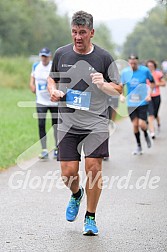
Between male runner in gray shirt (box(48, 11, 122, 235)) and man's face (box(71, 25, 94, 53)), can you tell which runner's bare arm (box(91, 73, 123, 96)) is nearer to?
male runner in gray shirt (box(48, 11, 122, 235))

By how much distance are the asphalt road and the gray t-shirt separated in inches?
41.9

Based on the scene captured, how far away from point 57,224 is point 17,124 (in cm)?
1131

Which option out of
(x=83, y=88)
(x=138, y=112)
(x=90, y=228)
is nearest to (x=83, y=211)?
(x=90, y=228)

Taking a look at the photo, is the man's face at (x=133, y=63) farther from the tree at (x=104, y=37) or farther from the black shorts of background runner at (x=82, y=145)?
the tree at (x=104, y=37)

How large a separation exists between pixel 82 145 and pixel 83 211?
1274mm

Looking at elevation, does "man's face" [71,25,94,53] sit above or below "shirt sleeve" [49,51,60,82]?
above

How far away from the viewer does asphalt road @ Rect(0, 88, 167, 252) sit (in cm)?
599

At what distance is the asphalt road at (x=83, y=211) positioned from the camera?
5.99m

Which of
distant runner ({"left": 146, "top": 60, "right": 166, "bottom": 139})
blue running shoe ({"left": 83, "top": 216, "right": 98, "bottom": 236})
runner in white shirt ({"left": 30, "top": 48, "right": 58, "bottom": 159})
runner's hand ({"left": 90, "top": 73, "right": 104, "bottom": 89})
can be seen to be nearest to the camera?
runner's hand ({"left": 90, "top": 73, "right": 104, "bottom": 89})

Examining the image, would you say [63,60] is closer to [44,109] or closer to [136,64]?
[44,109]

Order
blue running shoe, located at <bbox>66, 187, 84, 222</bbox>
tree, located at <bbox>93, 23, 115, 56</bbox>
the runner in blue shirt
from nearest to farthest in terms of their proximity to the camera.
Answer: blue running shoe, located at <bbox>66, 187, 84, 222</bbox> < the runner in blue shirt < tree, located at <bbox>93, 23, 115, 56</bbox>

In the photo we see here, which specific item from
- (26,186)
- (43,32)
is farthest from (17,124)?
(43,32)

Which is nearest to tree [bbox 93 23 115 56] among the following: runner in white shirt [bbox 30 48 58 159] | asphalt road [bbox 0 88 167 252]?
runner in white shirt [bbox 30 48 58 159]

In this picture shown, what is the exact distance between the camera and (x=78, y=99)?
6.41 m
